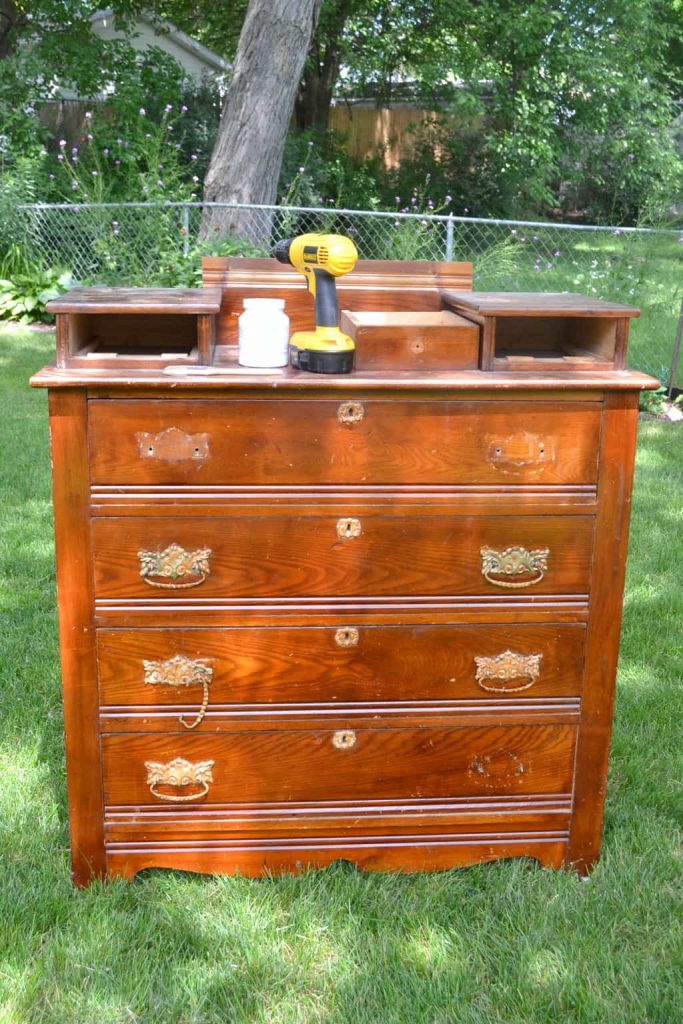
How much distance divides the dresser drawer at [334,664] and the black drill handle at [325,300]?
706 millimetres

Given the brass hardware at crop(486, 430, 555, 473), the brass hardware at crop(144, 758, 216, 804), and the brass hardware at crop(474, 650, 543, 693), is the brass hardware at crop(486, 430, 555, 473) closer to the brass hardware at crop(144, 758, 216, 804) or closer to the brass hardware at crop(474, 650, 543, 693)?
the brass hardware at crop(474, 650, 543, 693)

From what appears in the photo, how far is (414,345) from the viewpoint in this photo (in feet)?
7.73

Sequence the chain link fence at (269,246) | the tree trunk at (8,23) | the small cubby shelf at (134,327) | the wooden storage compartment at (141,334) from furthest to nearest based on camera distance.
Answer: the tree trunk at (8,23) < the chain link fence at (269,246) < the wooden storage compartment at (141,334) < the small cubby shelf at (134,327)

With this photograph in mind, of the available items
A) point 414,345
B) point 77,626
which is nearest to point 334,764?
point 77,626

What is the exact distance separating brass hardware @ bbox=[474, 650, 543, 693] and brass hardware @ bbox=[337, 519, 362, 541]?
1.43 feet

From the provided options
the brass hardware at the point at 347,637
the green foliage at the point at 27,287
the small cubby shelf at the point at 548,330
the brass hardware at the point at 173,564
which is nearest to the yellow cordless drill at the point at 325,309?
the small cubby shelf at the point at 548,330

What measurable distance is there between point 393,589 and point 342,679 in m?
0.25

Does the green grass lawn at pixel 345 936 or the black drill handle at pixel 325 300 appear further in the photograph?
the black drill handle at pixel 325 300

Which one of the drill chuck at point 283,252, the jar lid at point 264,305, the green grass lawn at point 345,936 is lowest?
the green grass lawn at point 345,936

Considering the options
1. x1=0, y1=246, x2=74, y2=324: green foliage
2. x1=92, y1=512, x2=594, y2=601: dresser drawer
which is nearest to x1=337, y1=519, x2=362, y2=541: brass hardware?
x1=92, y1=512, x2=594, y2=601: dresser drawer

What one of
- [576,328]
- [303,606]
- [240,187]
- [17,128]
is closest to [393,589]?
[303,606]

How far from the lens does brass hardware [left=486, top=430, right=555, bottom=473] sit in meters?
2.34

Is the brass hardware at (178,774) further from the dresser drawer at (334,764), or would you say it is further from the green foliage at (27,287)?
the green foliage at (27,287)

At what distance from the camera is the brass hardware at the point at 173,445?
2.25 m
